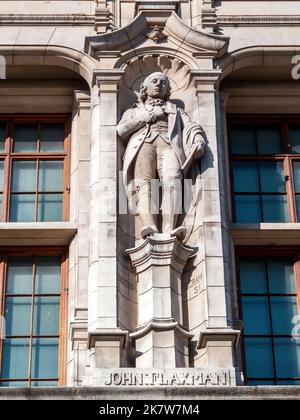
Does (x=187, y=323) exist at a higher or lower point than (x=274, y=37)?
lower

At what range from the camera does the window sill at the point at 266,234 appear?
66.4 ft

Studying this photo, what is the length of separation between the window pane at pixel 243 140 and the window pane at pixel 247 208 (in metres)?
0.88

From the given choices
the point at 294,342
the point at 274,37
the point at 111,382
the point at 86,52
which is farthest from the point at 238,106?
the point at 111,382

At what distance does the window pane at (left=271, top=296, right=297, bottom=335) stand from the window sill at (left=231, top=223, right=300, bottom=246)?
0.93 metres

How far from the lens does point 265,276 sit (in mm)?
20297

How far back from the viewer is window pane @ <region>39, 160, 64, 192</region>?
2109 cm

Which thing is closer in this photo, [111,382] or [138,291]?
[111,382]

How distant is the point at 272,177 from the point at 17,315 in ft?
15.1

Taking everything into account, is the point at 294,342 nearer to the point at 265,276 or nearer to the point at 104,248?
the point at 265,276

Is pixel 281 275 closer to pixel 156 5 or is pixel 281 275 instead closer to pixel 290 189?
pixel 290 189

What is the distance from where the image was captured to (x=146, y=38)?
2103 centimetres
